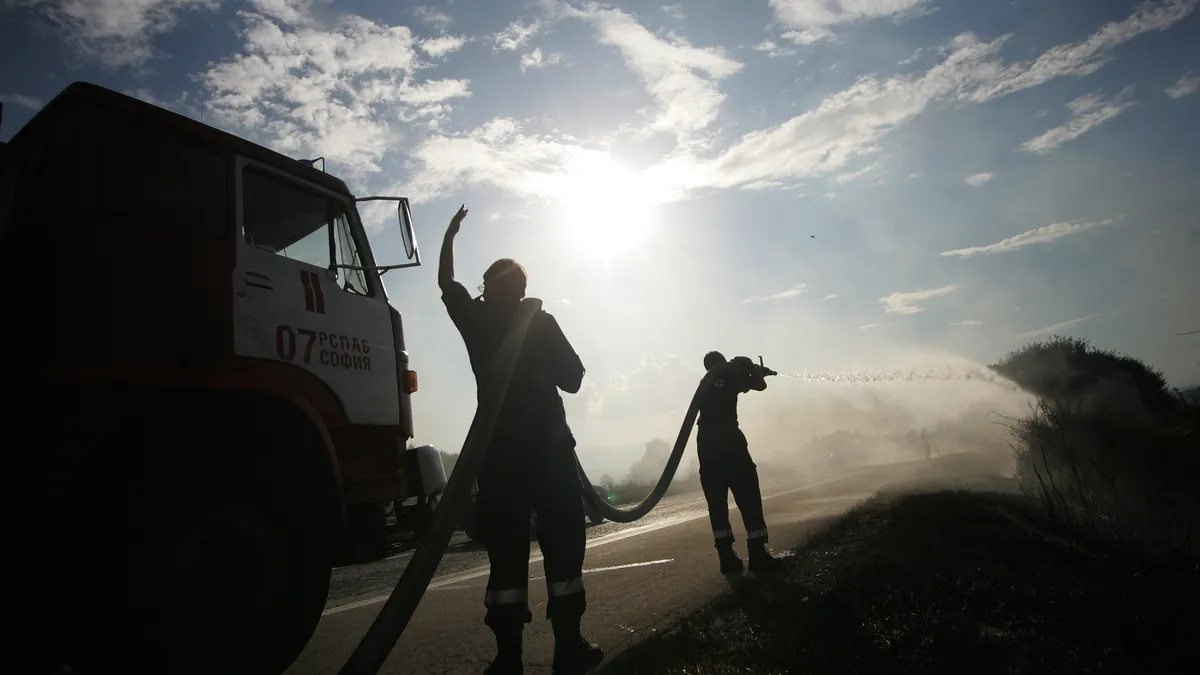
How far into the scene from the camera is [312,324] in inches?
156

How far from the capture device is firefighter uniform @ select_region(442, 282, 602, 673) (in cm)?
328

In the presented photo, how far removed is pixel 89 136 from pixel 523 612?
120 inches

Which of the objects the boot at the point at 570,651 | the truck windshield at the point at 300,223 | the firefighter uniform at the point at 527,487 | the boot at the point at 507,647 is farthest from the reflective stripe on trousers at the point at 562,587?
the truck windshield at the point at 300,223

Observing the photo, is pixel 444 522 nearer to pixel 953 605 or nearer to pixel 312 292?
pixel 312 292

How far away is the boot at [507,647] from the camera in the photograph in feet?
10.2

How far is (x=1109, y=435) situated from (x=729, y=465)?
1748 centimetres

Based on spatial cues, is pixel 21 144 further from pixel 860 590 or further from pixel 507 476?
pixel 860 590

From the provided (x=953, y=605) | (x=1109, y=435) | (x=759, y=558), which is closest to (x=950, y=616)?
(x=953, y=605)

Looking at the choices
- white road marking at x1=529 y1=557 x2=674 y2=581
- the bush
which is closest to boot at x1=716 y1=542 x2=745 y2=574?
white road marking at x1=529 y1=557 x2=674 y2=581

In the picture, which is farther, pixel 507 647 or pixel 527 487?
pixel 527 487

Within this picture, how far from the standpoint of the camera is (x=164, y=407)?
9.61 ft

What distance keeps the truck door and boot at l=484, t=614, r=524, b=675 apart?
164 centimetres

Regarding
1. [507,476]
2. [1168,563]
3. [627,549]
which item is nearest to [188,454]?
[507,476]

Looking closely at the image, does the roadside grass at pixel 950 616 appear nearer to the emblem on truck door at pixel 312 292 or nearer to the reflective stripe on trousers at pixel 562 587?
the reflective stripe on trousers at pixel 562 587
